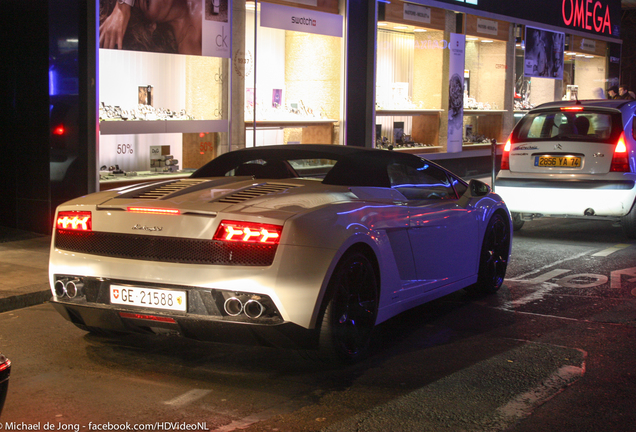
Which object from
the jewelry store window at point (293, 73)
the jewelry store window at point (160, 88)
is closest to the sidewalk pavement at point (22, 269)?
the jewelry store window at point (160, 88)

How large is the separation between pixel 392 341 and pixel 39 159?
233 inches

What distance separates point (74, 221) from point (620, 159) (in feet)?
23.1

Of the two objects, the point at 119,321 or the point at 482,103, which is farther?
the point at 482,103

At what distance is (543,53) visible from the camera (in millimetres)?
20375

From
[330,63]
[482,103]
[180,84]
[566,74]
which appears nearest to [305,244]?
[180,84]

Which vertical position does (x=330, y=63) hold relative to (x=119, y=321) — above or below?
above

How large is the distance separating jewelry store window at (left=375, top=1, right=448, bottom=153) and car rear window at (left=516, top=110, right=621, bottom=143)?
4.87 meters

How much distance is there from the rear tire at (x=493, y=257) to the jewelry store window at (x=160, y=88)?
513cm

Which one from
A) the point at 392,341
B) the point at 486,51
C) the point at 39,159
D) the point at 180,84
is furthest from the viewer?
the point at 486,51

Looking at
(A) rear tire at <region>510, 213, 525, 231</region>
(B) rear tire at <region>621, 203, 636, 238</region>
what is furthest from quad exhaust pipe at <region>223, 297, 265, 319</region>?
(B) rear tire at <region>621, 203, 636, 238</region>

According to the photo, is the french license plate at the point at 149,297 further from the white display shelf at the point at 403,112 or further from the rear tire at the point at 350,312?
the white display shelf at the point at 403,112

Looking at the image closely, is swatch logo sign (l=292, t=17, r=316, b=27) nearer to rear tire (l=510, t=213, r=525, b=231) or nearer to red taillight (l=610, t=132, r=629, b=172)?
rear tire (l=510, t=213, r=525, b=231)

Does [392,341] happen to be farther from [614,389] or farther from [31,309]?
[31,309]

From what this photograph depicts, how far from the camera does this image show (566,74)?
22.4 meters
